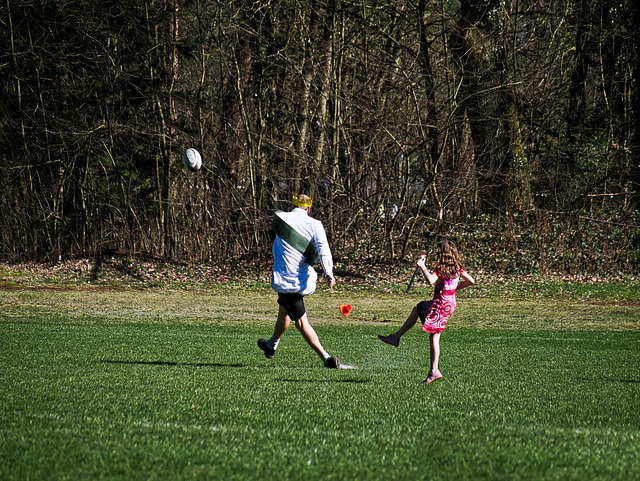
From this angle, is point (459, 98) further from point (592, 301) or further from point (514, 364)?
point (514, 364)

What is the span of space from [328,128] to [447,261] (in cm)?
1806

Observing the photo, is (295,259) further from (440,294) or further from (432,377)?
(432,377)

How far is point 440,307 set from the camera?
7.16 m

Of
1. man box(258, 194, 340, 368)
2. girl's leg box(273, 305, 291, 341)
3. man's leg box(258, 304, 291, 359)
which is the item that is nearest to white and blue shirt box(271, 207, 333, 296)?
man box(258, 194, 340, 368)

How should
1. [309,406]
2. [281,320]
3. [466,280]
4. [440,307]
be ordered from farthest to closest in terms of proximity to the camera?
1. [281,320]
2. [466,280]
3. [440,307]
4. [309,406]

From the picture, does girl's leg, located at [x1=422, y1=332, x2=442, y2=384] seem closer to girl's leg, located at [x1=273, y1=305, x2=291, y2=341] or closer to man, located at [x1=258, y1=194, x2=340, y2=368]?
man, located at [x1=258, y1=194, x2=340, y2=368]

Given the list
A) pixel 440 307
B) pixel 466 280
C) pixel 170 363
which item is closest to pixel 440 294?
pixel 440 307

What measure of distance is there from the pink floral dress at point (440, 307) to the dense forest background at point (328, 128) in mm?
16110

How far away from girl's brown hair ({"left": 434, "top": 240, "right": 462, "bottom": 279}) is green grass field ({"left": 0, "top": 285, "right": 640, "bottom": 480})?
3.70ft

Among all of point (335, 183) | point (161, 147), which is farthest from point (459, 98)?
point (161, 147)

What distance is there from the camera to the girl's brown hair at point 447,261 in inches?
275

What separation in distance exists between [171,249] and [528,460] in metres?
22.2

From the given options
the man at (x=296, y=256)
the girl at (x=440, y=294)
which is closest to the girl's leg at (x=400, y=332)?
the girl at (x=440, y=294)

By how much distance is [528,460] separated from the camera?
392 cm
